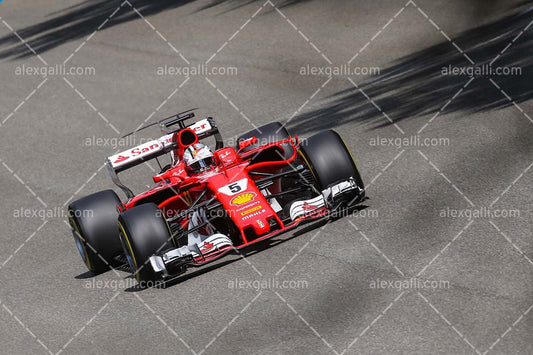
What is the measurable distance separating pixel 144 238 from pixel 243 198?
118 centimetres

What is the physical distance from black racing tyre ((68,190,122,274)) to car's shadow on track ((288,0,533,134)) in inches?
202

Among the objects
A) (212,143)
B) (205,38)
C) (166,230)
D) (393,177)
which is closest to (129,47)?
(205,38)

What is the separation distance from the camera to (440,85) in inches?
578

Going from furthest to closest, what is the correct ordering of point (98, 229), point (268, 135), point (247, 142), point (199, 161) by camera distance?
point (268, 135)
point (247, 142)
point (199, 161)
point (98, 229)

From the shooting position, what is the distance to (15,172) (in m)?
15.1

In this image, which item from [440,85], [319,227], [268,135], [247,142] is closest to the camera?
[319,227]

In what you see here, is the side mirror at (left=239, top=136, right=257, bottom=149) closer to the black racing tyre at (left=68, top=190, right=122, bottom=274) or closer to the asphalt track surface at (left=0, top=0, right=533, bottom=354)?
the asphalt track surface at (left=0, top=0, right=533, bottom=354)

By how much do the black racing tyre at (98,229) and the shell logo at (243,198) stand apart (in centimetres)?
133

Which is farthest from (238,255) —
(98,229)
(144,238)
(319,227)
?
(98,229)

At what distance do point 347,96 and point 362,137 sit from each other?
2531 mm

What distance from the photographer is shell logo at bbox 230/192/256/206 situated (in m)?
9.35

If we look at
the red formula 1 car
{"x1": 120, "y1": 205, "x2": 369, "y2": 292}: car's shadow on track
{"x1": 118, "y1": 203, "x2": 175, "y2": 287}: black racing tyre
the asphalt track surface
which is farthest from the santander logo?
{"x1": 118, "y1": 203, "x2": 175, "y2": 287}: black racing tyre

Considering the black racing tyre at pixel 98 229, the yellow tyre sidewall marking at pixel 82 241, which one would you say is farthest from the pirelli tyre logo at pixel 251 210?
the yellow tyre sidewall marking at pixel 82 241

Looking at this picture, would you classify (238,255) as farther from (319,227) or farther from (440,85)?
(440,85)
